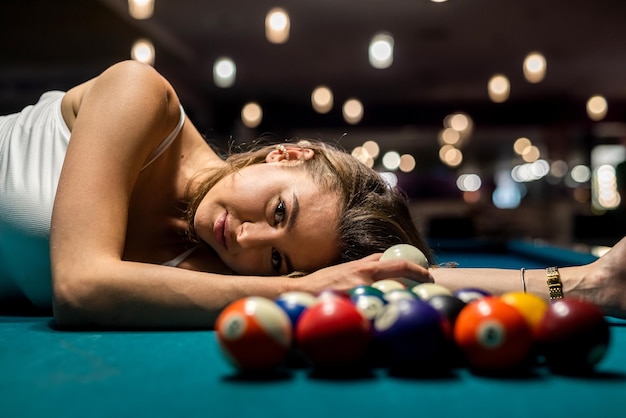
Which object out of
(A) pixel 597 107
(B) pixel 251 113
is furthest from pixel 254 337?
(A) pixel 597 107

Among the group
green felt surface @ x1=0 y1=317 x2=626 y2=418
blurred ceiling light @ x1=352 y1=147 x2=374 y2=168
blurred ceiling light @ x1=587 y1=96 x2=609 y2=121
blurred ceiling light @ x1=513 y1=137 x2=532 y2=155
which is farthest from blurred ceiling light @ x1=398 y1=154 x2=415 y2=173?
green felt surface @ x1=0 y1=317 x2=626 y2=418

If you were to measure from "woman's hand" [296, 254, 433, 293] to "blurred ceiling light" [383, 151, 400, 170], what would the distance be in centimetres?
2151

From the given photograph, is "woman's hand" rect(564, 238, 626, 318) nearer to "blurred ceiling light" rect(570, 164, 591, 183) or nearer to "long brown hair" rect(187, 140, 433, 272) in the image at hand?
"long brown hair" rect(187, 140, 433, 272)

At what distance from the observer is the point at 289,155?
6.81 feet

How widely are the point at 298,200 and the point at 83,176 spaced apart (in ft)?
1.88

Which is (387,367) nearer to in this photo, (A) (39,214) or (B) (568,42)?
(A) (39,214)

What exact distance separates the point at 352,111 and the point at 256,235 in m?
11.8

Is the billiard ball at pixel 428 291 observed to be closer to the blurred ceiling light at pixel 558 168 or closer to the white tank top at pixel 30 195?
the white tank top at pixel 30 195

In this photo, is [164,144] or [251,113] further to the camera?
[251,113]

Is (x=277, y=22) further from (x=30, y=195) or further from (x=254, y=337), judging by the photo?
(x=254, y=337)

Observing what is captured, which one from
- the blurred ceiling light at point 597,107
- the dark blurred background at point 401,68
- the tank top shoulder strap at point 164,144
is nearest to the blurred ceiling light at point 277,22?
Answer: the dark blurred background at point 401,68

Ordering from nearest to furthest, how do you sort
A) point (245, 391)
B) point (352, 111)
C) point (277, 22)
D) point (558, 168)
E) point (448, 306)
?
1. point (245, 391)
2. point (448, 306)
3. point (277, 22)
4. point (352, 111)
5. point (558, 168)

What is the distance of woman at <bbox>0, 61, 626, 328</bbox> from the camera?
1.54 meters

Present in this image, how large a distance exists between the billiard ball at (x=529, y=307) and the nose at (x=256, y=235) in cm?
75
